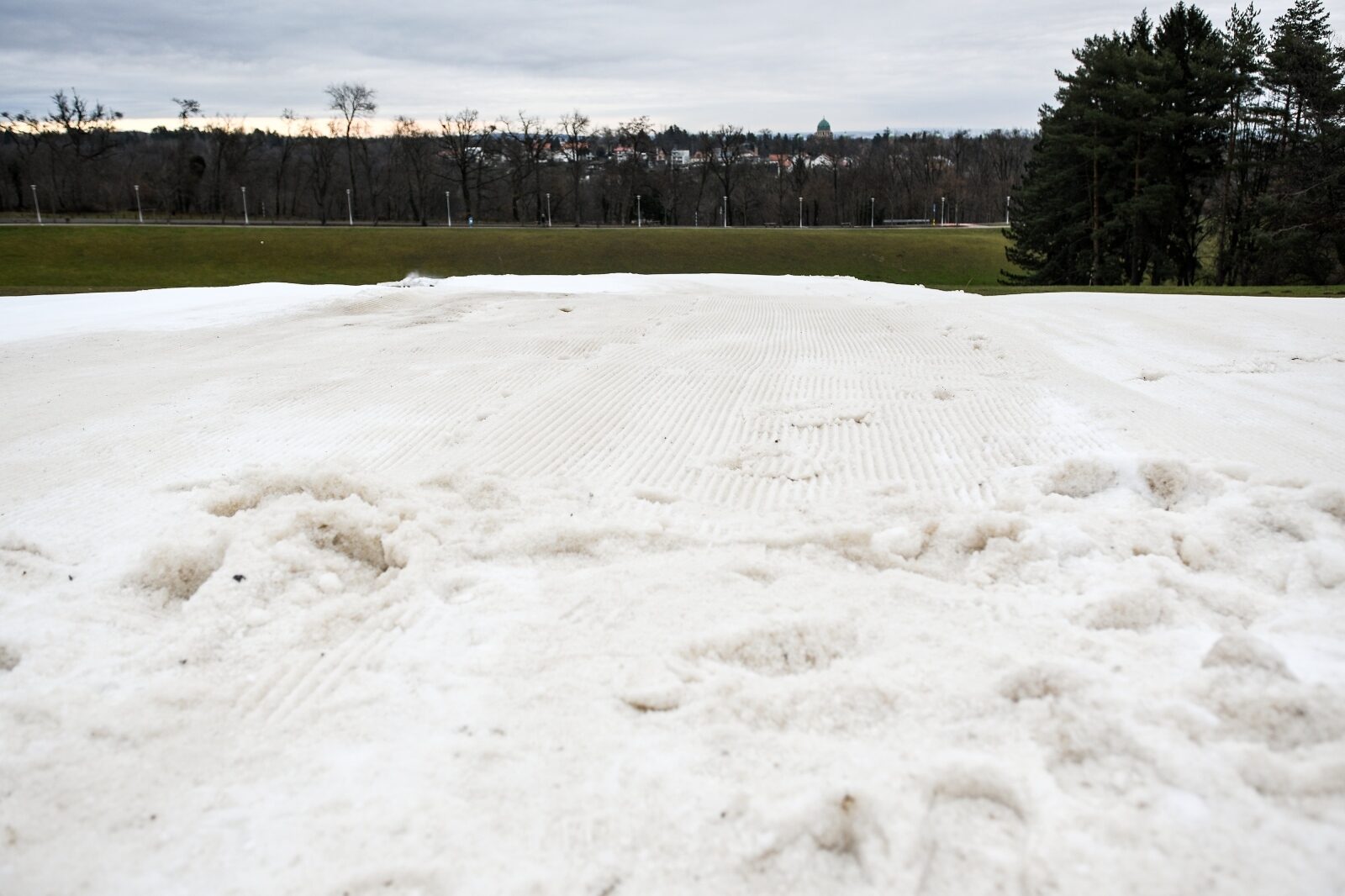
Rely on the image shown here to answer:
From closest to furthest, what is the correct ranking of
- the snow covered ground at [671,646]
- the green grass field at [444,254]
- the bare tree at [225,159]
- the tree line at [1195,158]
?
1. the snow covered ground at [671,646]
2. the tree line at [1195,158]
3. the green grass field at [444,254]
4. the bare tree at [225,159]

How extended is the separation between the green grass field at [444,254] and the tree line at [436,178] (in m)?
17.5

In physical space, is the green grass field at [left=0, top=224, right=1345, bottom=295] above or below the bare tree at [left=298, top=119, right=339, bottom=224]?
below

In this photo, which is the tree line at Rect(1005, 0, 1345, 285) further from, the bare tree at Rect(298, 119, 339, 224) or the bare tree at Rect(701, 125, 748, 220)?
the bare tree at Rect(298, 119, 339, 224)

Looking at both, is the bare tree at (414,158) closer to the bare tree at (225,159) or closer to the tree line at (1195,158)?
the bare tree at (225,159)

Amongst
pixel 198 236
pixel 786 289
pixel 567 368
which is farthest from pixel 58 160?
pixel 567 368

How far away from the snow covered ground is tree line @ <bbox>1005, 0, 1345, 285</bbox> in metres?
23.5

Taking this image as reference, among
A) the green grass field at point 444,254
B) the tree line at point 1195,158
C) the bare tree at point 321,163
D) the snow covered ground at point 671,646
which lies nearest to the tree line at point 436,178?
the bare tree at point 321,163

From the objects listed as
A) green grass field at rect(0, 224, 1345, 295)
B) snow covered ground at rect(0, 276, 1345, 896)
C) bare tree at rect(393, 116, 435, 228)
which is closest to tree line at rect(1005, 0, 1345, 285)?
green grass field at rect(0, 224, 1345, 295)

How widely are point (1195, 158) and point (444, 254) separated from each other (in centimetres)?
2590

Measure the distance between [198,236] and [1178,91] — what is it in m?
34.1

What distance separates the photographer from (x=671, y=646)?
230cm

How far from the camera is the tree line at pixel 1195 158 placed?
23.4 meters

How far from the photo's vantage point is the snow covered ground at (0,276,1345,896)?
1607 mm

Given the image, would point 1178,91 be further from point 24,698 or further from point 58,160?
point 58,160
